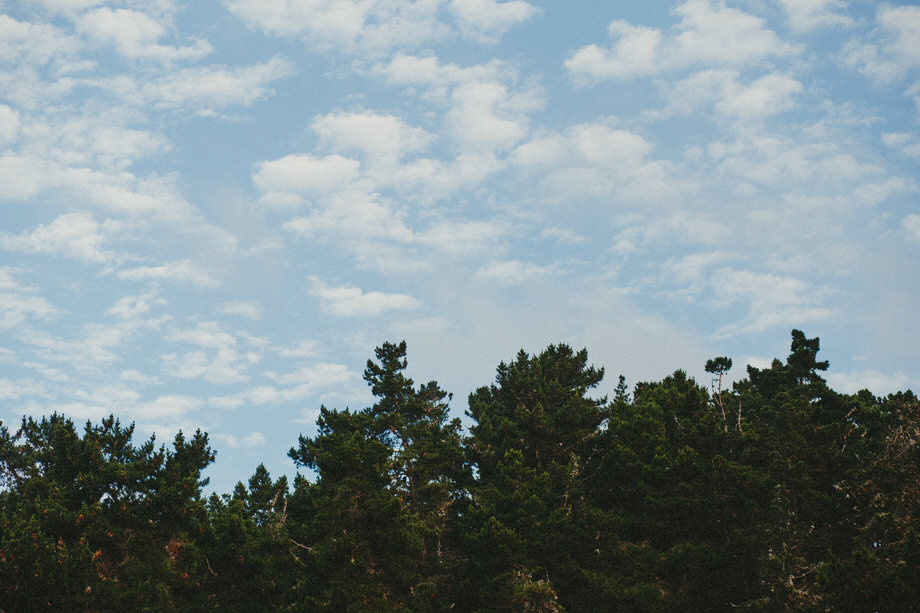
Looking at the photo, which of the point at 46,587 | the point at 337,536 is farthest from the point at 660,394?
the point at 46,587

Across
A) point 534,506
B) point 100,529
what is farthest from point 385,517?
point 100,529

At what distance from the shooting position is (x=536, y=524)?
33250 mm

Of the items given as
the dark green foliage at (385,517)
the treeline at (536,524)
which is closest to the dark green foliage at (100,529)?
the treeline at (536,524)

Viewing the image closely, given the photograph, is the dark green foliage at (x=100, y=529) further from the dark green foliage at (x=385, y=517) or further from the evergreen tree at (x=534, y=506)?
the evergreen tree at (x=534, y=506)

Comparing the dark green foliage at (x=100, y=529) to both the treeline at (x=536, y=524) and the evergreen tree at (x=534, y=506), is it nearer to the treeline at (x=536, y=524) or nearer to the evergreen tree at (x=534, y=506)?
the treeline at (x=536, y=524)

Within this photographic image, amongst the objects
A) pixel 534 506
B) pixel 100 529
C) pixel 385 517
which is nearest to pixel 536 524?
pixel 534 506

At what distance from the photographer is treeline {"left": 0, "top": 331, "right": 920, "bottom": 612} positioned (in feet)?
100

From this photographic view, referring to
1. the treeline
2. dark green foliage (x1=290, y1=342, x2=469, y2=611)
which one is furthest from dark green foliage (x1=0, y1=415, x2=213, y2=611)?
dark green foliage (x1=290, y1=342, x2=469, y2=611)

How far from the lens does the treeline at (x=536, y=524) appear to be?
100ft

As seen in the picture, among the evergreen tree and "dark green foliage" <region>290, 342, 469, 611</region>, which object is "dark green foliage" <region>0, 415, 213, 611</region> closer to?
"dark green foliage" <region>290, 342, 469, 611</region>

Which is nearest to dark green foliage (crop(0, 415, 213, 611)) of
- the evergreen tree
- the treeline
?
the treeline

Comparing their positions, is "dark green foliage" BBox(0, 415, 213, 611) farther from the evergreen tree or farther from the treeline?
the evergreen tree

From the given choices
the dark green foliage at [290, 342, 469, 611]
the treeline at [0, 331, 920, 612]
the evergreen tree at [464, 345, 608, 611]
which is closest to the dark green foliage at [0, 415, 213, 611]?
the treeline at [0, 331, 920, 612]

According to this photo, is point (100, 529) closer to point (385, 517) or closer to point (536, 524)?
point (385, 517)
